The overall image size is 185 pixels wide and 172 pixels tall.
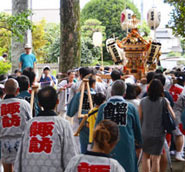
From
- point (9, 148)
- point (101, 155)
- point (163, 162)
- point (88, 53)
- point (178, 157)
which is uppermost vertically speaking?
point (88, 53)

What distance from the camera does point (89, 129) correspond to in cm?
722

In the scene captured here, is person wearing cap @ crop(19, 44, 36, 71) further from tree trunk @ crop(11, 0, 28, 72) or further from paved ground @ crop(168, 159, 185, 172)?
paved ground @ crop(168, 159, 185, 172)

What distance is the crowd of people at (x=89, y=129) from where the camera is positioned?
4031 millimetres

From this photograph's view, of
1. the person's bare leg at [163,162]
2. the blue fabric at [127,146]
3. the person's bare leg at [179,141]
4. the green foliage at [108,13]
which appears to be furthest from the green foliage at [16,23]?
the green foliage at [108,13]

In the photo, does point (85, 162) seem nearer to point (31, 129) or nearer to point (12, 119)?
point (31, 129)

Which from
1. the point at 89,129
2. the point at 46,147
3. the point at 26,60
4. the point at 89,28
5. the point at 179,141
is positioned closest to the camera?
the point at 46,147

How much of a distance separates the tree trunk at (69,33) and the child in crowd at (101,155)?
12.3 meters

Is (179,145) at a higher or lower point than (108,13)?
lower

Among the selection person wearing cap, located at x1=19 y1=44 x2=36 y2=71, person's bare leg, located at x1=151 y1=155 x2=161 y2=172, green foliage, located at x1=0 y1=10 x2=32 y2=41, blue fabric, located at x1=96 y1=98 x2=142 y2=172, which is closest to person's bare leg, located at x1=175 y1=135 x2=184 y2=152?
person's bare leg, located at x1=151 y1=155 x2=161 y2=172

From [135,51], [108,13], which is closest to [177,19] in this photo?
[135,51]

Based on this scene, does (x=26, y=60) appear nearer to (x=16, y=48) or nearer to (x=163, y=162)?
(x=16, y=48)

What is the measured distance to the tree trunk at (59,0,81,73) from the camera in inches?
628

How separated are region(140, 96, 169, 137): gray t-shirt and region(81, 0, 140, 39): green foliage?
4010cm

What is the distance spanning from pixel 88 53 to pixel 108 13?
10834 millimetres
